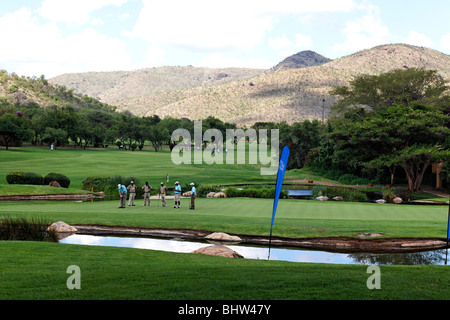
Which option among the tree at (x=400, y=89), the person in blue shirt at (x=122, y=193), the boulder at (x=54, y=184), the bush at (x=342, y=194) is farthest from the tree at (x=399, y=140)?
the boulder at (x=54, y=184)

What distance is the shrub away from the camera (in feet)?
58.1

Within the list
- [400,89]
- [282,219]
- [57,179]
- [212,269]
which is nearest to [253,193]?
[282,219]

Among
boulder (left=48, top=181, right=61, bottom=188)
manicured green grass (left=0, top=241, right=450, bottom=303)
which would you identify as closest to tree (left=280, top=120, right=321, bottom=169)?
boulder (left=48, top=181, right=61, bottom=188)

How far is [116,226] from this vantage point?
22.2 m

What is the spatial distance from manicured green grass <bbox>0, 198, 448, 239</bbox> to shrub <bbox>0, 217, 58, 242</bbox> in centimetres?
413

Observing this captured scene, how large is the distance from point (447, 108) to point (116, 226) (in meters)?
54.6

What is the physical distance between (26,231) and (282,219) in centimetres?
1263

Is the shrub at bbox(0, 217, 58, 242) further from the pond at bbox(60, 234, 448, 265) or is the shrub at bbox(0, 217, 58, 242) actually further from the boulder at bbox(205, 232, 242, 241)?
the boulder at bbox(205, 232, 242, 241)

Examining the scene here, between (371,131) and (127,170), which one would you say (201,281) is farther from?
(127,170)

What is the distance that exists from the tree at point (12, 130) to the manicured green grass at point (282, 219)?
6567cm

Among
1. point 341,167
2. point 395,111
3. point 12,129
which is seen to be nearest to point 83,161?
point 12,129

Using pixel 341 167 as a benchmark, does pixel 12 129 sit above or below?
above

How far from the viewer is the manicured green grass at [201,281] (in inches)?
349
